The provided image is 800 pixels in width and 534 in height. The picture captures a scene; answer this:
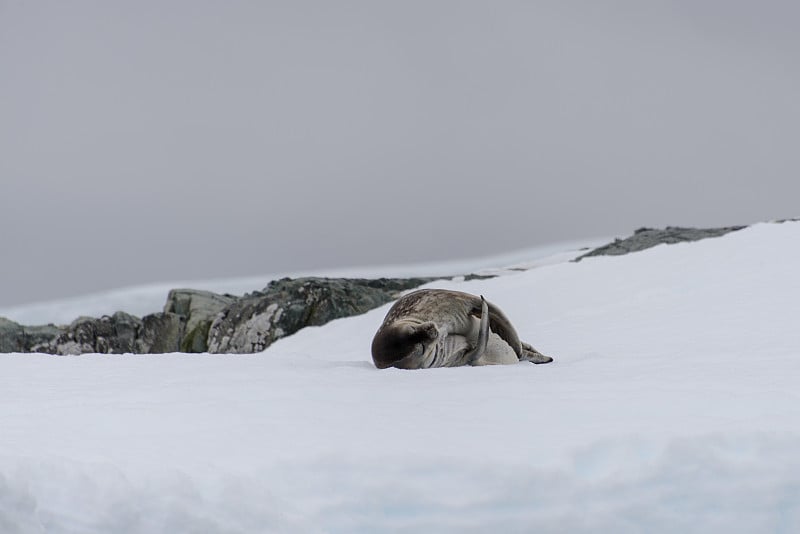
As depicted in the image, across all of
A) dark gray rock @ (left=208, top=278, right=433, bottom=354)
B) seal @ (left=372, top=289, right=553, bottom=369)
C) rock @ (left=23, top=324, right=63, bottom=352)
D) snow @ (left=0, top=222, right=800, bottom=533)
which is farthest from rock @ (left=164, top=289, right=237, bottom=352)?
snow @ (left=0, top=222, right=800, bottom=533)

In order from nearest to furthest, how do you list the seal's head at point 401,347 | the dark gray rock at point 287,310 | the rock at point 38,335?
the seal's head at point 401,347 → the dark gray rock at point 287,310 → the rock at point 38,335

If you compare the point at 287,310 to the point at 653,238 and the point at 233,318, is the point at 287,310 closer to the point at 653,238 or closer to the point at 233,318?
the point at 233,318

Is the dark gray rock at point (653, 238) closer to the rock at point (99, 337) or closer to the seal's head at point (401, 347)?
the rock at point (99, 337)

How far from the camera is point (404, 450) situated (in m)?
2.92

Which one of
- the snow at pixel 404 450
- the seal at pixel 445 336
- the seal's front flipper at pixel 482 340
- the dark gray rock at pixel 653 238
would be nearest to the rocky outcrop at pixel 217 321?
the dark gray rock at pixel 653 238

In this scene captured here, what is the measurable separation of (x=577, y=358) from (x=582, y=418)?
9.26ft

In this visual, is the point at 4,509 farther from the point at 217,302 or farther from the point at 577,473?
the point at 217,302

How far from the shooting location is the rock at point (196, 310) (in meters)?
14.4

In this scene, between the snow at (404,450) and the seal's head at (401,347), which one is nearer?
the snow at (404,450)

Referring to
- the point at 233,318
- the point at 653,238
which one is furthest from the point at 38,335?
the point at 653,238

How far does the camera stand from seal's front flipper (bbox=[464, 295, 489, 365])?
6.32 meters

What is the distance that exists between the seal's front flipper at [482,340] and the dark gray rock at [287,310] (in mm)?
7023

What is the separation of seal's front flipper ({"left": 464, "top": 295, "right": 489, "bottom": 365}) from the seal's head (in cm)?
74

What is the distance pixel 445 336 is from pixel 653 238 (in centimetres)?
1007
